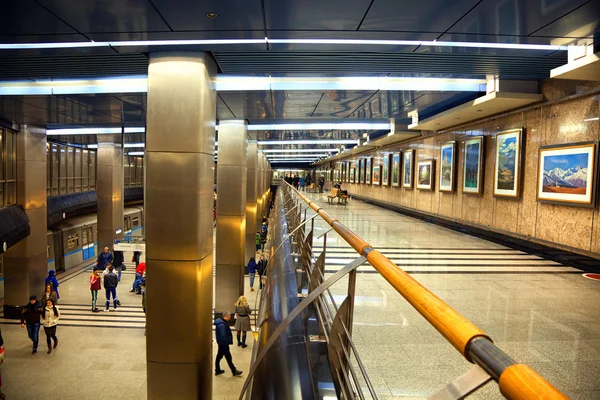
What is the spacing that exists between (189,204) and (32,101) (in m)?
7.20

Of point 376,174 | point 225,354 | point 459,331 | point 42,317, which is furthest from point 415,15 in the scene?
point 376,174

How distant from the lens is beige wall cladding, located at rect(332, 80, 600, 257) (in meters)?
7.70

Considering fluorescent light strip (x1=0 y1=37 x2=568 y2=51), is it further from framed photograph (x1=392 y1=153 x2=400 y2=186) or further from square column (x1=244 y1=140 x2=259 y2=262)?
square column (x1=244 y1=140 x2=259 y2=262)

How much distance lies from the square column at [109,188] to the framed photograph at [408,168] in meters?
14.9

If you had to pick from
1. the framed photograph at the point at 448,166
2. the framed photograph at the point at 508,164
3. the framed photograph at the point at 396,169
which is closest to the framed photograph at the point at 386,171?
the framed photograph at the point at 396,169

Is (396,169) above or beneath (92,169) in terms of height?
above

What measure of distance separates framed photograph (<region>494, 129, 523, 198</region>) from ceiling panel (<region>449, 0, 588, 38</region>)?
17.9ft

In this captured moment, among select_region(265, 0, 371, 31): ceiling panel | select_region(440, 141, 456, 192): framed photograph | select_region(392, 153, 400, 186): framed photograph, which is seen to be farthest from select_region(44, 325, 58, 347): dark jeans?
select_region(392, 153, 400, 186): framed photograph

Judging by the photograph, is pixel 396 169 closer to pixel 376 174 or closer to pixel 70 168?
pixel 376 174

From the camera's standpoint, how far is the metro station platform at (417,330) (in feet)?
10.6

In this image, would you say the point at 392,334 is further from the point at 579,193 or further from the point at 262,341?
the point at 579,193

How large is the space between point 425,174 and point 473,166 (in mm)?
3991

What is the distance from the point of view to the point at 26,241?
13398 mm

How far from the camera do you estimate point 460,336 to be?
697 millimetres
